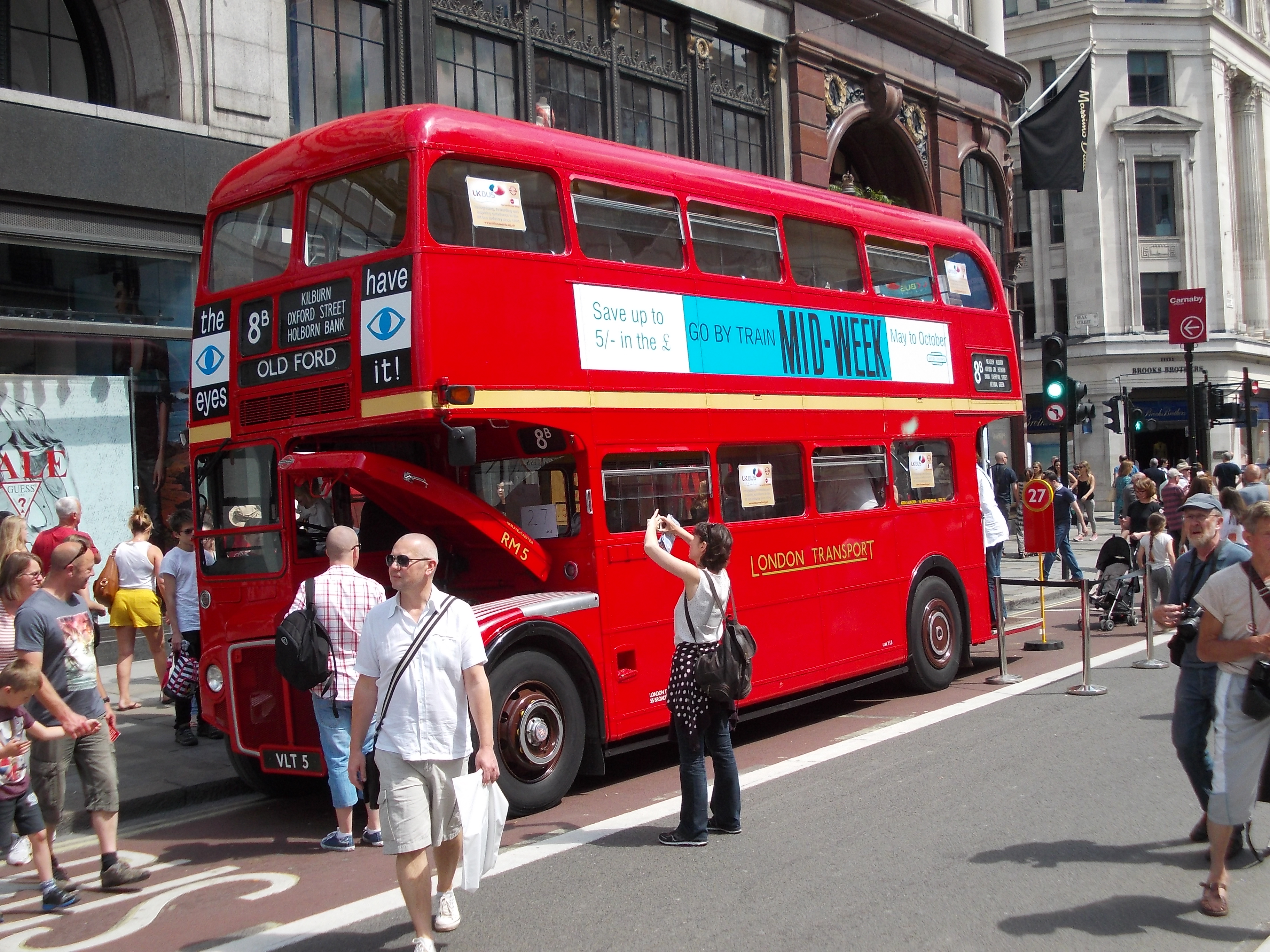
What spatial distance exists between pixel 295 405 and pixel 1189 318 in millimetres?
17854

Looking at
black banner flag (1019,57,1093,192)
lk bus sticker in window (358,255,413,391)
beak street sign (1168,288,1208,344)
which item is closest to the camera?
lk bus sticker in window (358,255,413,391)

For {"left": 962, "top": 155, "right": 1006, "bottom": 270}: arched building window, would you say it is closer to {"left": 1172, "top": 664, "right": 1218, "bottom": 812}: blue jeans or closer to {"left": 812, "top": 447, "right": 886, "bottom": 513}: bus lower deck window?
{"left": 812, "top": 447, "right": 886, "bottom": 513}: bus lower deck window

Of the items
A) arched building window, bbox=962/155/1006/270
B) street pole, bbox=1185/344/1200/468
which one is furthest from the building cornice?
street pole, bbox=1185/344/1200/468

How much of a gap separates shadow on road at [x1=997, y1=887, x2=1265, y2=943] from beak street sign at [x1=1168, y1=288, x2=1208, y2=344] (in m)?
17.3

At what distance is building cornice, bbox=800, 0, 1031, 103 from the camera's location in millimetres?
21984

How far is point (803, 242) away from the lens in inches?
389

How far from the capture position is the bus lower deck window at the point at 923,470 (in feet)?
35.9

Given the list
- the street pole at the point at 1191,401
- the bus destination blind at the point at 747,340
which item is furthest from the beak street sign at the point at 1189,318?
the bus destination blind at the point at 747,340

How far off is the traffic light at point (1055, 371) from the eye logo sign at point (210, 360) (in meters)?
10.6

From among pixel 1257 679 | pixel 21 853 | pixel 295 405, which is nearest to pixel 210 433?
pixel 295 405

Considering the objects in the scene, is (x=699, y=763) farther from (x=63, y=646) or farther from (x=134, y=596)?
(x=134, y=596)

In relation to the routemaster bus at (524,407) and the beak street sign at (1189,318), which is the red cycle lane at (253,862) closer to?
the routemaster bus at (524,407)

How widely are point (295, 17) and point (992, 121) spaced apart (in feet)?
57.6

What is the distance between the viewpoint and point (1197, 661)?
567cm
